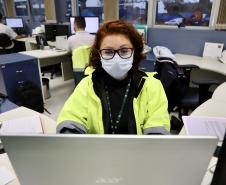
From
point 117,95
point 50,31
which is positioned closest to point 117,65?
point 117,95

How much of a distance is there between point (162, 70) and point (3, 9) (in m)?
6.50

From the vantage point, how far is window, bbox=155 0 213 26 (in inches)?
128

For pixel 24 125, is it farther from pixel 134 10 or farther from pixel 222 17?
pixel 134 10

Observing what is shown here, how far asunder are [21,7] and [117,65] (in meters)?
6.34

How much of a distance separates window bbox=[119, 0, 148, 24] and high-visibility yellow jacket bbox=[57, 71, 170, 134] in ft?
10.1

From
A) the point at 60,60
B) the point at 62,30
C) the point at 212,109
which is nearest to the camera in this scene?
the point at 212,109

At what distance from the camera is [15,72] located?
111 inches

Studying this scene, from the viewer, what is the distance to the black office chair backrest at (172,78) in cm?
216

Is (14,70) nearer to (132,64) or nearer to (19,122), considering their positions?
(19,122)

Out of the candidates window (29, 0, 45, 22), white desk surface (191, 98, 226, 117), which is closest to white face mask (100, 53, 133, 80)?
white desk surface (191, 98, 226, 117)

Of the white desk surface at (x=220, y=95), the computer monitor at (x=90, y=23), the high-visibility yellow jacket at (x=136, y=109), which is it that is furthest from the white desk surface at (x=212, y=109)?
the computer monitor at (x=90, y=23)

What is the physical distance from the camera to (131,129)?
3.76 feet

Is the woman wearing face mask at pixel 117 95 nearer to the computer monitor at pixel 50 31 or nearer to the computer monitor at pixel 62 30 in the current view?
the computer monitor at pixel 62 30

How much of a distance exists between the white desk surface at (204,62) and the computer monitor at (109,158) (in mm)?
2199
